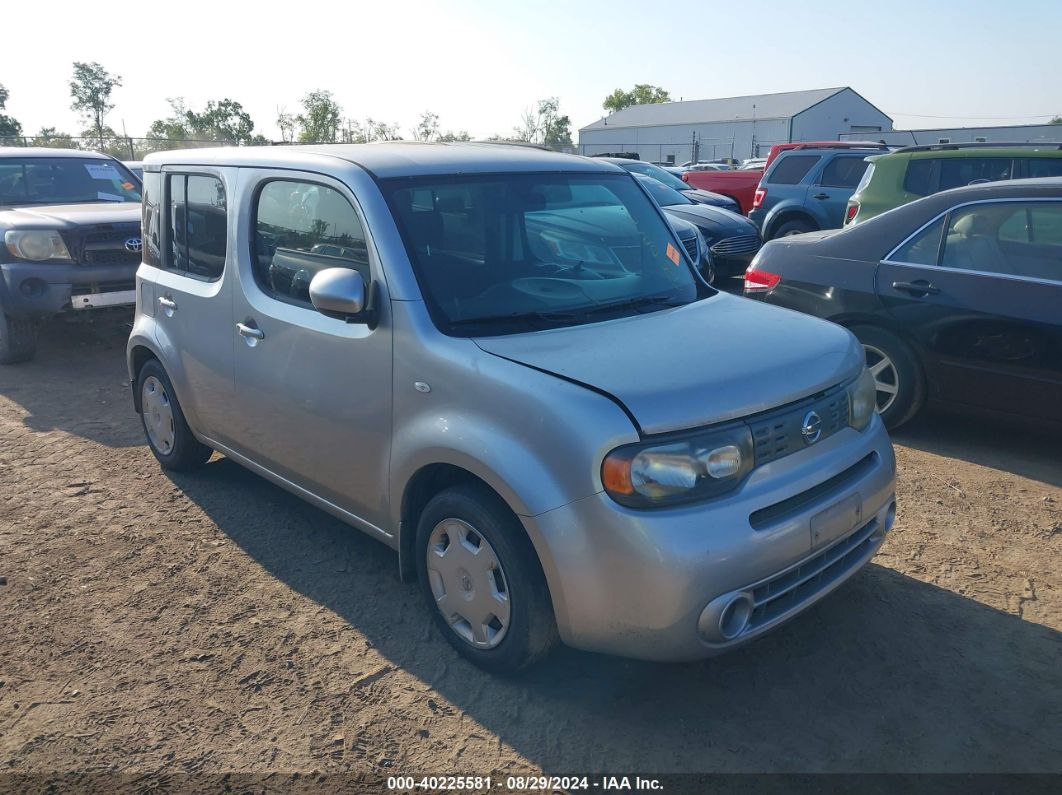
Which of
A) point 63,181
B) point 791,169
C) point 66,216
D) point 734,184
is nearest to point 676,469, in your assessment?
point 66,216

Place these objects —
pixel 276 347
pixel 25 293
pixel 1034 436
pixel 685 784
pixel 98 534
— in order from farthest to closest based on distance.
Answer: pixel 25 293
pixel 1034 436
pixel 98 534
pixel 276 347
pixel 685 784

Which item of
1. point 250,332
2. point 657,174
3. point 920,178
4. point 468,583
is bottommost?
point 468,583

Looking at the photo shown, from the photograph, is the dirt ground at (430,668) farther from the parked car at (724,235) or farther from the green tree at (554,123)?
the green tree at (554,123)

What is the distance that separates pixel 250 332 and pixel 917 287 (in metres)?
3.84

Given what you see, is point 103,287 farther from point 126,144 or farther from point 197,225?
point 126,144

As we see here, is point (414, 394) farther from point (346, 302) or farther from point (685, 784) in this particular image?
point (685, 784)

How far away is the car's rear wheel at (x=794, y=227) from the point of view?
12.7 meters

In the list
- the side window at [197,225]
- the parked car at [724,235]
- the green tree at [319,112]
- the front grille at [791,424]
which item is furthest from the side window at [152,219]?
the green tree at [319,112]

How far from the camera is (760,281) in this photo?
19.8ft

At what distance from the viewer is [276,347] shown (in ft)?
12.5

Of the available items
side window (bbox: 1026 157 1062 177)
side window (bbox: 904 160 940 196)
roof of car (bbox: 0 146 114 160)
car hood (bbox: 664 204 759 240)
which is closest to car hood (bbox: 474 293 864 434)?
side window (bbox: 1026 157 1062 177)

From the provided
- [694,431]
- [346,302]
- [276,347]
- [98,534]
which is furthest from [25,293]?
[694,431]

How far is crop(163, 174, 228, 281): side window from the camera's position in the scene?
422cm

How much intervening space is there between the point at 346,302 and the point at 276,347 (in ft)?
2.67
